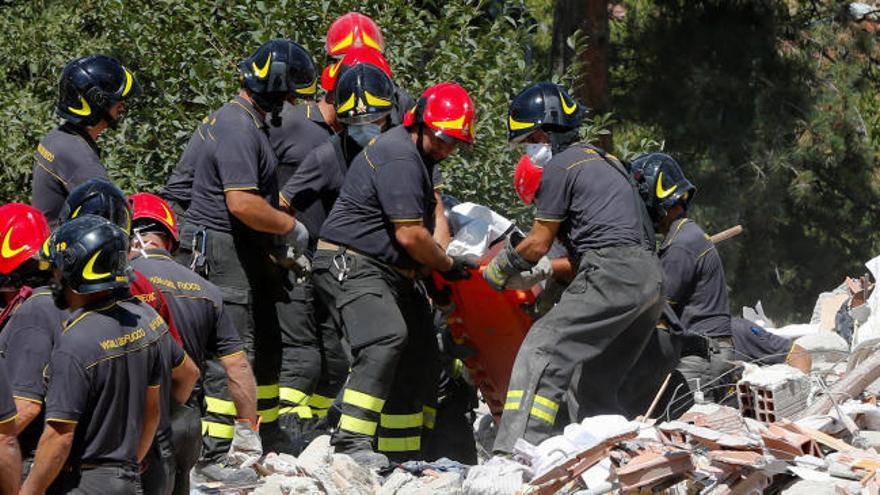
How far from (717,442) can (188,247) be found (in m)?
2.87

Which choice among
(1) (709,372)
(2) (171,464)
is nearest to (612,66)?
(1) (709,372)

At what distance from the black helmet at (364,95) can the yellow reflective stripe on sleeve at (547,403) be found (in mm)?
1648

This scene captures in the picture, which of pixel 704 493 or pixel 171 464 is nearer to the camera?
pixel 171 464

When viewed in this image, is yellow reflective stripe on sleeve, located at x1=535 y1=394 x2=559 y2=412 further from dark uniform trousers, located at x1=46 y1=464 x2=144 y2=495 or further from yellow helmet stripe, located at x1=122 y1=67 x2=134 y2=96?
dark uniform trousers, located at x1=46 y1=464 x2=144 y2=495

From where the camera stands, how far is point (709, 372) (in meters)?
8.08

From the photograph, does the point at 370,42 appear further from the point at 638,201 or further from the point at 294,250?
the point at 638,201

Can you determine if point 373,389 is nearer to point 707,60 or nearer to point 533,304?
point 533,304

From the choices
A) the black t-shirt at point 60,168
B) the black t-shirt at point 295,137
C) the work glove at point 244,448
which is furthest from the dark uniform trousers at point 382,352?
the black t-shirt at point 60,168

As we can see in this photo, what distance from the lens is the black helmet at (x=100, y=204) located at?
5.64 m

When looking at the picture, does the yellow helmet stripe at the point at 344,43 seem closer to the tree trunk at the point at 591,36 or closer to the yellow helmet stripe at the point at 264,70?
the yellow helmet stripe at the point at 264,70

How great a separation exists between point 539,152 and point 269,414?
1903 millimetres

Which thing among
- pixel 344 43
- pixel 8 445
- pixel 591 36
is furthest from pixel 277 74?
pixel 591 36

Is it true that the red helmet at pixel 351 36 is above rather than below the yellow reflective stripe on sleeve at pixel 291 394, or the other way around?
above

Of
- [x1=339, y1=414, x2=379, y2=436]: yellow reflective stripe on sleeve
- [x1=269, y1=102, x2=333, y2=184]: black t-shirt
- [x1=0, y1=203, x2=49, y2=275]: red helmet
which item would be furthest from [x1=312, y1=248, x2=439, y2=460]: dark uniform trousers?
[x1=0, y1=203, x2=49, y2=275]: red helmet
